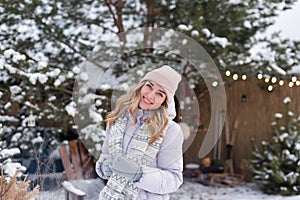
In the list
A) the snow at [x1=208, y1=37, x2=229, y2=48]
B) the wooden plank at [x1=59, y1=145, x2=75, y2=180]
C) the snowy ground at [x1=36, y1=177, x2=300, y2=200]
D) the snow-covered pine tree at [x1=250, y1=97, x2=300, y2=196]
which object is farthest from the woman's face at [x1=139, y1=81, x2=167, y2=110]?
the snow-covered pine tree at [x1=250, y1=97, x2=300, y2=196]

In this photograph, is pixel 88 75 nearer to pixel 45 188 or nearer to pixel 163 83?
pixel 45 188

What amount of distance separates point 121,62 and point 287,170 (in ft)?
7.76

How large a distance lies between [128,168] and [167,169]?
0.52ft

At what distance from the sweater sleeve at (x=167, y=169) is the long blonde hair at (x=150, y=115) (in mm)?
40

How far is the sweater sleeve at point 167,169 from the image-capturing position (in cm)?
144

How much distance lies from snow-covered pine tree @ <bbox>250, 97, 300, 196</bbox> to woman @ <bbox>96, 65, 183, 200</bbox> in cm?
346

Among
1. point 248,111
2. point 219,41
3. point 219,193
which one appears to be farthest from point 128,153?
A: point 248,111

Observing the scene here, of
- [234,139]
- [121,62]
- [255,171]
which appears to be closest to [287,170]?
[255,171]

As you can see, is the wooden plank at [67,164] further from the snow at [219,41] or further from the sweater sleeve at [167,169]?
the sweater sleeve at [167,169]

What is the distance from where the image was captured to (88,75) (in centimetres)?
318

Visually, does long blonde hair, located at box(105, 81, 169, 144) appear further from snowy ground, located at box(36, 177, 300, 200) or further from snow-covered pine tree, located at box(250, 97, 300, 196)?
snow-covered pine tree, located at box(250, 97, 300, 196)

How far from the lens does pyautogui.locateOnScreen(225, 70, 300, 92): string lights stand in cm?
505

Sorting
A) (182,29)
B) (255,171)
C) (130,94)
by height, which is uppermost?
(182,29)

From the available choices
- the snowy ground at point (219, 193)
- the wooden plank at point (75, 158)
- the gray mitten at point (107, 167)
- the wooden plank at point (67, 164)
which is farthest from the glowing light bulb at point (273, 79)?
the gray mitten at point (107, 167)
